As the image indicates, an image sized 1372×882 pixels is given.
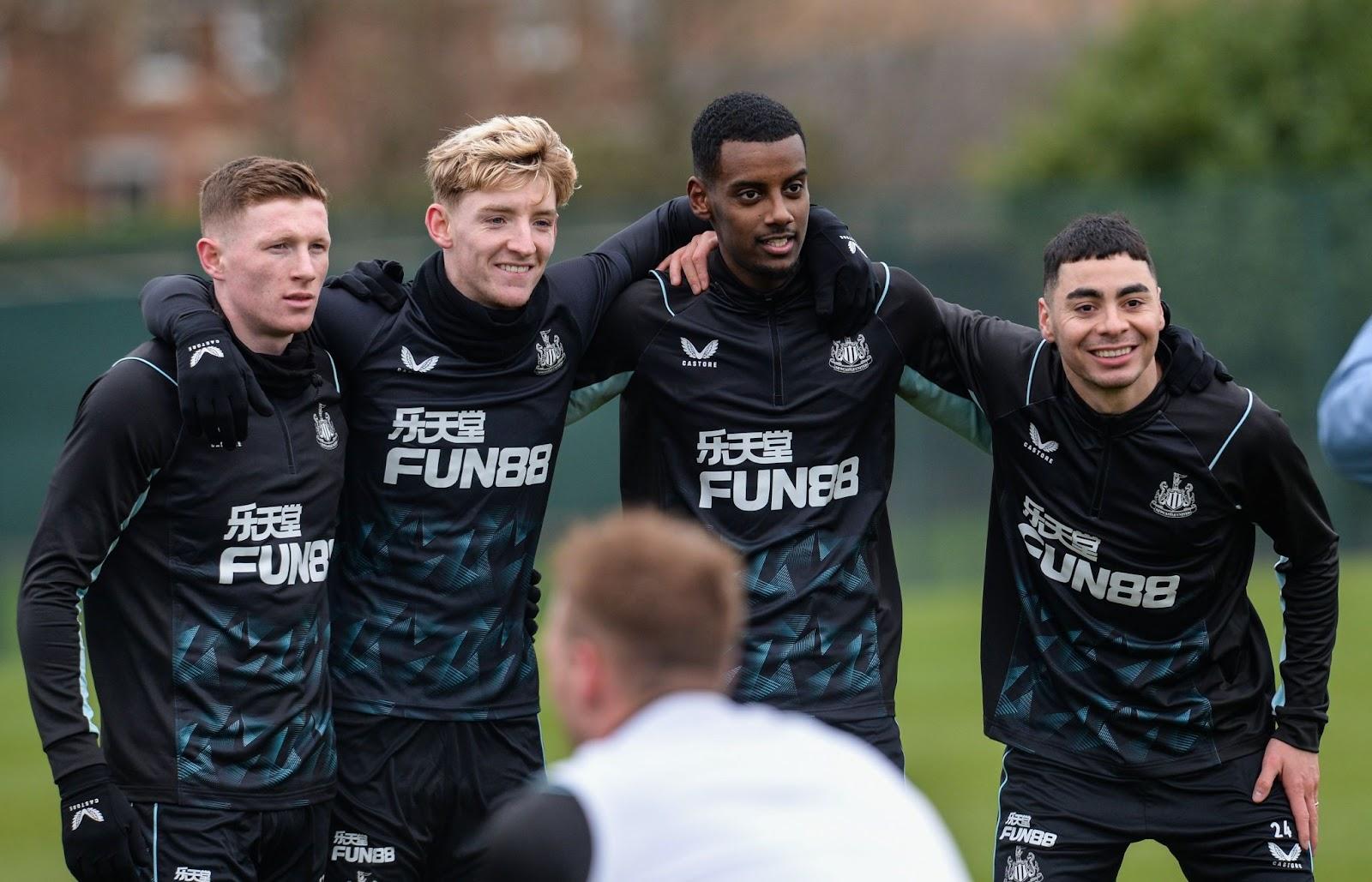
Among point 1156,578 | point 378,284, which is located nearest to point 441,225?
point 378,284

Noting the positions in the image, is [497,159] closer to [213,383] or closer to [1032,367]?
[213,383]

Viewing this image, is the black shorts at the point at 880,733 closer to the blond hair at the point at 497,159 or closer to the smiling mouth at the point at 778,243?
the smiling mouth at the point at 778,243

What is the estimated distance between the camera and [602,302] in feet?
18.1

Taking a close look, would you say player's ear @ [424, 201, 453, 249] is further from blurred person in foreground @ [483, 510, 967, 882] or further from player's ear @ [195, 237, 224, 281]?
blurred person in foreground @ [483, 510, 967, 882]

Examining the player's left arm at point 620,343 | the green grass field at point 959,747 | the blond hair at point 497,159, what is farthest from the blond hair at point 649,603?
the green grass field at point 959,747

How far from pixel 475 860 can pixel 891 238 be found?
1149 cm

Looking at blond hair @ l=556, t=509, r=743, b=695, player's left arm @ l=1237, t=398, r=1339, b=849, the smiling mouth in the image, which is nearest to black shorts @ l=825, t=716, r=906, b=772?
player's left arm @ l=1237, t=398, r=1339, b=849

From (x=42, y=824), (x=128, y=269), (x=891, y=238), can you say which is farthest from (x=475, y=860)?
(x=128, y=269)

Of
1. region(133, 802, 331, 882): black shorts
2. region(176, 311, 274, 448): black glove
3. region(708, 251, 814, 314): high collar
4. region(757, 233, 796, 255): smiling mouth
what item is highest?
region(757, 233, 796, 255): smiling mouth

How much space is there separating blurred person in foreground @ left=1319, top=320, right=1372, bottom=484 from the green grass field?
4.15 m

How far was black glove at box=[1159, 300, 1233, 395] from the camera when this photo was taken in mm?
5188

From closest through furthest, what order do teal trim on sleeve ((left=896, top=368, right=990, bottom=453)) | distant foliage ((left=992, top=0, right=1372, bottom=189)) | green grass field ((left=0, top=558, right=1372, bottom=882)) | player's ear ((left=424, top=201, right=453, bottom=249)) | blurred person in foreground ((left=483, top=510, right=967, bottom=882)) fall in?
blurred person in foreground ((left=483, top=510, right=967, bottom=882))
player's ear ((left=424, top=201, right=453, bottom=249))
teal trim on sleeve ((left=896, top=368, right=990, bottom=453))
green grass field ((left=0, top=558, right=1372, bottom=882))
distant foliage ((left=992, top=0, right=1372, bottom=189))

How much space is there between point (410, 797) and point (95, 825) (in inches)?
37.7

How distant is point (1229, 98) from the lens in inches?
688
